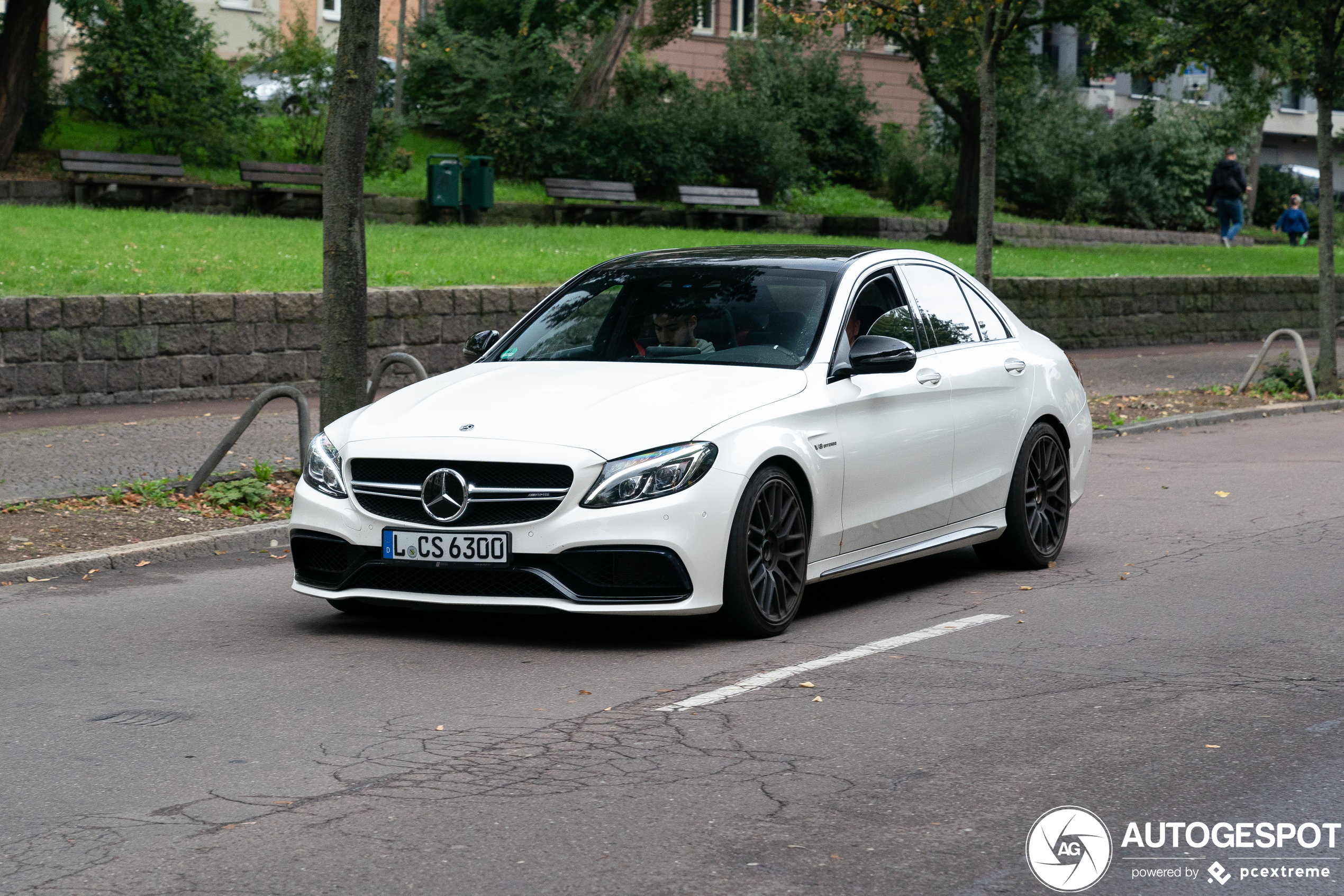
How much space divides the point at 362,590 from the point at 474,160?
21.9 meters

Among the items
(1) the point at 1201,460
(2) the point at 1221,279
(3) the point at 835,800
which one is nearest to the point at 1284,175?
(2) the point at 1221,279

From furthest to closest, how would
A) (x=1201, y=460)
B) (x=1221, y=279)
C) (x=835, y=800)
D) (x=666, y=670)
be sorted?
(x=1221, y=279), (x=1201, y=460), (x=666, y=670), (x=835, y=800)

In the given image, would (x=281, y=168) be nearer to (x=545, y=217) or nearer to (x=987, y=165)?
(x=545, y=217)

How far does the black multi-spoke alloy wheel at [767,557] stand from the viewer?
6797 mm

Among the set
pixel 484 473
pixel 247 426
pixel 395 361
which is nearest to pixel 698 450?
pixel 484 473

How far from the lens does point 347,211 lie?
34.9 ft

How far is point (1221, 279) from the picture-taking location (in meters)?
25.5

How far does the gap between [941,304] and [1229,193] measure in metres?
33.4

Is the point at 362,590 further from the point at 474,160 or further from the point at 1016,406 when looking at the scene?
the point at 474,160

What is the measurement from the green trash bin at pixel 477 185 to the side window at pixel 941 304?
19797 millimetres

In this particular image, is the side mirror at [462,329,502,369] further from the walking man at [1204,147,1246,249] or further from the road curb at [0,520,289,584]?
the walking man at [1204,147,1246,249]

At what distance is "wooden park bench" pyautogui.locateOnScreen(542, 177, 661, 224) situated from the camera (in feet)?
101

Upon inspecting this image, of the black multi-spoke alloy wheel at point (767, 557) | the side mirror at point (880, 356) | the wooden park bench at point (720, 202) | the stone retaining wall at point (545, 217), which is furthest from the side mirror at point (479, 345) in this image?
the wooden park bench at point (720, 202)

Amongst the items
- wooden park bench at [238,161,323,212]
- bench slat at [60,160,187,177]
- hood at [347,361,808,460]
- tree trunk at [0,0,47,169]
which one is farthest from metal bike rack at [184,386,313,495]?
tree trunk at [0,0,47,169]
